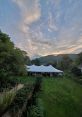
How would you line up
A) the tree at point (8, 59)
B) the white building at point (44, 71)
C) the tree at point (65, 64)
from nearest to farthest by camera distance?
the tree at point (8, 59) < the white building at point (44, 71) < the tree at point (65, 64)

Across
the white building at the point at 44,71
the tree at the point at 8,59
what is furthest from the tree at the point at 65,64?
the tree at the point at 8,59

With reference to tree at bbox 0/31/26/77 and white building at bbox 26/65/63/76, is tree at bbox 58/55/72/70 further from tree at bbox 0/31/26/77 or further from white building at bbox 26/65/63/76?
tree at bbox 0/31/26/77

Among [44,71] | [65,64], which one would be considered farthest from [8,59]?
[65,64]

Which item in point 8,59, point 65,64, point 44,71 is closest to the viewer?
point 8,59

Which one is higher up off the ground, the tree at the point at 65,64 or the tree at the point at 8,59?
the tree at the point at 65,64

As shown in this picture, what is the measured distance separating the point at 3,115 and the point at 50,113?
7.72m

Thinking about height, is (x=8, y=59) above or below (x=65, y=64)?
below

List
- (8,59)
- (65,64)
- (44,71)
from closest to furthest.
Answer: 1. (8,59)
2. (44,71)
3. (65,64)

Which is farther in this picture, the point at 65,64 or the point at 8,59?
the point at 65,64

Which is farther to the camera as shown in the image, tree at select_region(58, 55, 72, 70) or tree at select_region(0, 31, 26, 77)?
tree at select_region(58, 55, 72, 70)

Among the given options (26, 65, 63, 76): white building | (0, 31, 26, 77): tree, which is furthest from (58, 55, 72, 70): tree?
(0, 31, 26, 77): tree

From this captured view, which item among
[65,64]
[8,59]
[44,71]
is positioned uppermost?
[65,64]

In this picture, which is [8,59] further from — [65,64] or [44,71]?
[65,64]

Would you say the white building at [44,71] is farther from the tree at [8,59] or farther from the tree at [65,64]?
the tree at [65,64]
